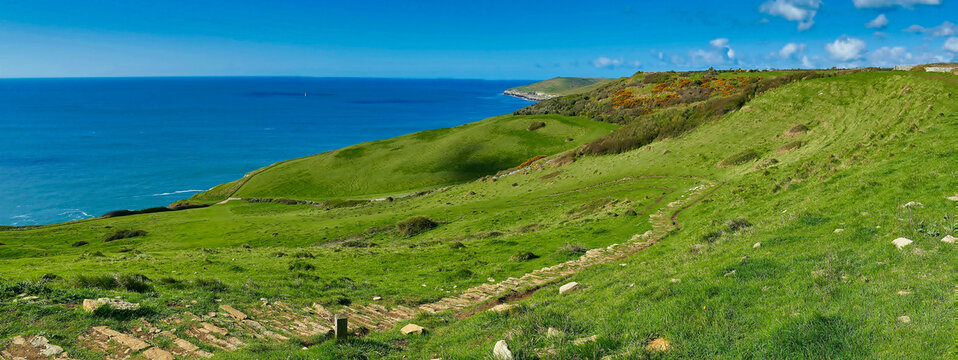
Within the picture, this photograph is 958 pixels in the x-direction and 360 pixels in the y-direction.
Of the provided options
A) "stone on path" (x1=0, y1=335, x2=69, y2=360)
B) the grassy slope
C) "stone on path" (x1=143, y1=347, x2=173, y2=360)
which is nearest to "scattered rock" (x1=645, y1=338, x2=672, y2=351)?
"stone on path" (x1=143, y1=347, x2=173, y2=360)

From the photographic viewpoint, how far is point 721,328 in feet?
30.0

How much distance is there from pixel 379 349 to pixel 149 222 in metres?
72.5

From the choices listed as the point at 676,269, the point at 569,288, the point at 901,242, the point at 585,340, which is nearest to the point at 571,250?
the point at 569,288

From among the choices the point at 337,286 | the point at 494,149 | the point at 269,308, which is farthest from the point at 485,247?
the point at 494,149

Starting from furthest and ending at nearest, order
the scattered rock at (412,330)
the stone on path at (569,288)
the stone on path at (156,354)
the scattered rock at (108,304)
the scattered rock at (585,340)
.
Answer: the stone on path at (569,288) → the scattered rock at (412,330) → the scattered rock at (108,304) → the stone on path at (156,354) → the scattered rock at (585,340)

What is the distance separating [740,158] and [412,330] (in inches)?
1606

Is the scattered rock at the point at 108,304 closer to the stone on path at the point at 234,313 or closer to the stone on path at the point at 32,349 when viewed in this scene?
the stone on path at the point at 32,349

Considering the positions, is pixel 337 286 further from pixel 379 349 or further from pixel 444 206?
pixel 444 206

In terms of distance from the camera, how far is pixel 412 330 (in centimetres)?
1367

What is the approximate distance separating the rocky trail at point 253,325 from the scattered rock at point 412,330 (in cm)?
136

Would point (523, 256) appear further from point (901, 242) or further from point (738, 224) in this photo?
point (901, 242)

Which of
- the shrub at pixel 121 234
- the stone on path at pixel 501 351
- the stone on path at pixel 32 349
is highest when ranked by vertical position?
the stone on path at pixel 501 351

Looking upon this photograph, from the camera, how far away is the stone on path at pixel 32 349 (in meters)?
10.1

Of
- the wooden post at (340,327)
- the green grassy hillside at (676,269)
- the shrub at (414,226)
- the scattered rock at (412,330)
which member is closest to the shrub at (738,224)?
the green grassy hillside at (676,269)
